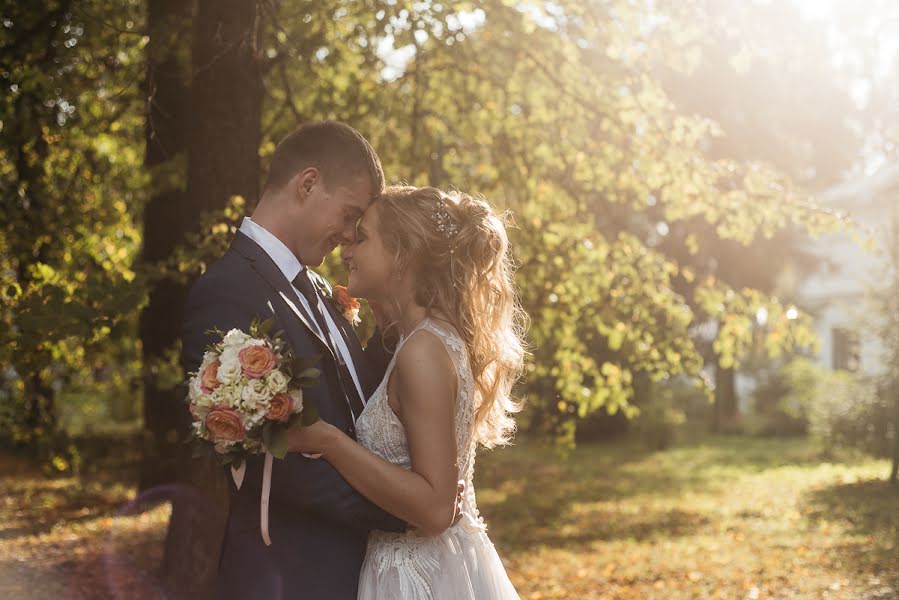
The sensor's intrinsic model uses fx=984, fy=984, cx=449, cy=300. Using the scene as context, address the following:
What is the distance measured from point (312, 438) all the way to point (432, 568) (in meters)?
0.88

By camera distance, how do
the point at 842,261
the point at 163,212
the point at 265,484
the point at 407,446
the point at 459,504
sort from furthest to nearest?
1. the point at 842,261
2. the point at 163,212
3. the point at 459,504
4. the point at 407,446
5. the point at 265,484

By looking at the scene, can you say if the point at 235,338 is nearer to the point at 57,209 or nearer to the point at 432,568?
the point at 432,568

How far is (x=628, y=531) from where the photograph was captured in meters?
14.9

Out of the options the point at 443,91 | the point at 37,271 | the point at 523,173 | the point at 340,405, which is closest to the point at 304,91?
the point at 443,91

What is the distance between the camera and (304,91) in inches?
407

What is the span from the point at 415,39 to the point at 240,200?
3199mm

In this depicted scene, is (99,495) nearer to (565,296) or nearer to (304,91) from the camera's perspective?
(304,91)

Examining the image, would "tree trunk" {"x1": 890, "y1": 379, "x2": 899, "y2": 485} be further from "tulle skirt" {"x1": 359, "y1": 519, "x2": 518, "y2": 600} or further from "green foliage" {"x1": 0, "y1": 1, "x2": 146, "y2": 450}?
"tulle skirt" {"x1": 359, "y1": 519, "x2": 518, "y2": 600}

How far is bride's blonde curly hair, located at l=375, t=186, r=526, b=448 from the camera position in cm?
359

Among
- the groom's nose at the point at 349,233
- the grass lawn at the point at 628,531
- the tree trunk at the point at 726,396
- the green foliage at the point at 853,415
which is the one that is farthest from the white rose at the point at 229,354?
the tree trunk at the point at 726,396

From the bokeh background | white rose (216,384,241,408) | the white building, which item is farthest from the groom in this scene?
the white building

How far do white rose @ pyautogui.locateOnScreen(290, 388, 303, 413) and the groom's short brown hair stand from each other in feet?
3.53

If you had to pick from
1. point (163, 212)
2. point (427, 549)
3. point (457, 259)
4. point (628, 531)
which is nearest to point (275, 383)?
point (457, 259)

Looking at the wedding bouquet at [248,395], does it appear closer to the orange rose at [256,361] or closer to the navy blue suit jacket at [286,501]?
the orange rose at [256,361]
